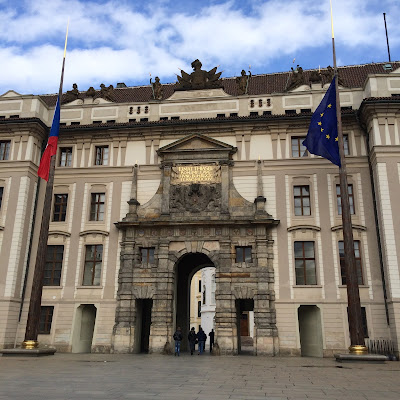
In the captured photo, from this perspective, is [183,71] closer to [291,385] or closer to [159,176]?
[159,176]

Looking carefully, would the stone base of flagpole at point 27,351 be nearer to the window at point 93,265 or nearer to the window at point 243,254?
the window at point 93,265

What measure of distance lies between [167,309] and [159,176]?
8.86 metres

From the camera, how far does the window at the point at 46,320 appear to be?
1094 inches

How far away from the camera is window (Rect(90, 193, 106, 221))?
29984 mm

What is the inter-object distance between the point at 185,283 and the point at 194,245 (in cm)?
619

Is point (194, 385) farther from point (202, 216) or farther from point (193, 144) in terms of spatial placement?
point (193, 144)

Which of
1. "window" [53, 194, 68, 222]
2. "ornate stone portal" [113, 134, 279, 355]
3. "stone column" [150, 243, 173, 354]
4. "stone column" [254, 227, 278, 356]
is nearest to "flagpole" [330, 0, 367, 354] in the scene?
"stone column" [254, 227, 278, 356]

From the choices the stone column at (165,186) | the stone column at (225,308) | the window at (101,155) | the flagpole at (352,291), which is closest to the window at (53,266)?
the window at (101,155)

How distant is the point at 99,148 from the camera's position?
31594mm

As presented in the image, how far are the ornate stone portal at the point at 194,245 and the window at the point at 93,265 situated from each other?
1780 millimetres

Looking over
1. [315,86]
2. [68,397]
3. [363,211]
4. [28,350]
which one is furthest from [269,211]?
[68,397]

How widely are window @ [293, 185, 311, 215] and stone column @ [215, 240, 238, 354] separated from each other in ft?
16.5

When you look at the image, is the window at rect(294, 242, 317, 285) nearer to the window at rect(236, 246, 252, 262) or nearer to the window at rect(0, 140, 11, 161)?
the window at rect(236, 246, 252, 262)

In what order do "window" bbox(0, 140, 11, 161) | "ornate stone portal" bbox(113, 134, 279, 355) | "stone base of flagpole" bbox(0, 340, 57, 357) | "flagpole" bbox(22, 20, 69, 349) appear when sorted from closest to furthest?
1. "stone base of flagpole" bbox(0, 340, 57, 357)
2. "flagpole" bbox(22, 20, 69, 349)
3. "ornate stone portal" bbox(113, 134, 279, 355)
4. "window" bbox(0, 140, 11, 161)
